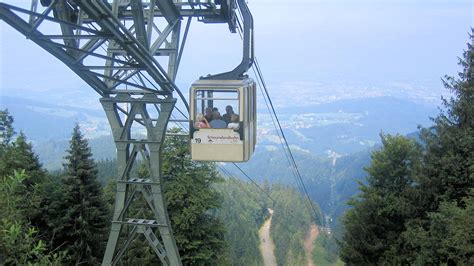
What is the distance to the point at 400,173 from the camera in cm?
1819

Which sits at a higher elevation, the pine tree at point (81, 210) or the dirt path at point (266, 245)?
the pine tree at point (81, 210)

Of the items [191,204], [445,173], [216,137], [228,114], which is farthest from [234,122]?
[191,204]

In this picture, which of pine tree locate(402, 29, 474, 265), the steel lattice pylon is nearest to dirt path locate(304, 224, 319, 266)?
pine tree locate(402, 29, 474, 265)

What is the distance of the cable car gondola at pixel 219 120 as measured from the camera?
905 centimetres

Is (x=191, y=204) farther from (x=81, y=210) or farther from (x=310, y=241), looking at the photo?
(x=310, y=241)

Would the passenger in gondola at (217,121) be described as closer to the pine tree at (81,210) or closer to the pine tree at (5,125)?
the pine tree at (81,210)

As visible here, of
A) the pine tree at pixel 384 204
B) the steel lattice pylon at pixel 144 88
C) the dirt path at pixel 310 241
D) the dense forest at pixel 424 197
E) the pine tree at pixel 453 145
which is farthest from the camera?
the dirt path at pixel 310 241

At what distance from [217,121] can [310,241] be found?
53680 mm

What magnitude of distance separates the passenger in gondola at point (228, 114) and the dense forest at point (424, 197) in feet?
24.5

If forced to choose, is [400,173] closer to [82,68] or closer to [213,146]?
[213,146]

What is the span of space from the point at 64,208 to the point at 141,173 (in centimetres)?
354

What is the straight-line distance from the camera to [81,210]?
17.5 metres

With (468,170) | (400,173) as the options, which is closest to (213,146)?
(468,170)

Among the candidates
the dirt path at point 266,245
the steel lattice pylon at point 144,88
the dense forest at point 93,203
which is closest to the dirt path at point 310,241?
the dirt path at point 266,245
